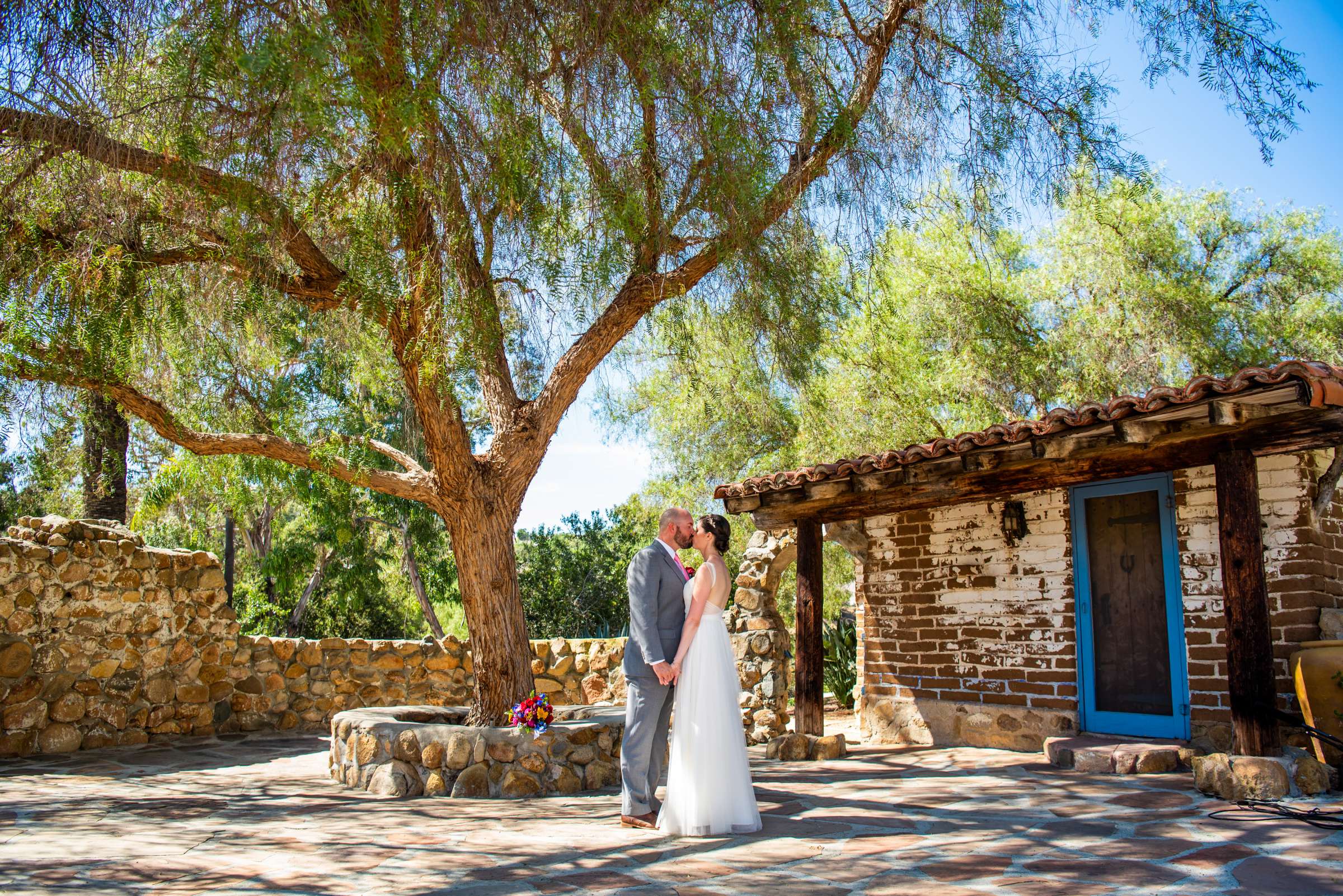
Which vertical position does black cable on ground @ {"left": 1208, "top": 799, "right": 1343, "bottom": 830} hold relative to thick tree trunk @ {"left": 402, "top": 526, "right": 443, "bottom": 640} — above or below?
below

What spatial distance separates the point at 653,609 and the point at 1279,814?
10.5ft

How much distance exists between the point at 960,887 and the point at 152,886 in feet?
9.81

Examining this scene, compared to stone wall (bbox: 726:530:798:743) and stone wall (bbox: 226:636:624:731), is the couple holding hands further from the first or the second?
stone wall (bbox: 726:530:798:743)

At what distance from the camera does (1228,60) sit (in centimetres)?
571

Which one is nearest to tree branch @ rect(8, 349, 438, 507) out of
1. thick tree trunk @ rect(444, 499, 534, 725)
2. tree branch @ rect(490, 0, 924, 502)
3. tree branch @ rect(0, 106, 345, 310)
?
thick tree trunk @ rect(444, 499, 534, 725)

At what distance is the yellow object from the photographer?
208 inches

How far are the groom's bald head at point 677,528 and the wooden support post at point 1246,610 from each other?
3.09 metres

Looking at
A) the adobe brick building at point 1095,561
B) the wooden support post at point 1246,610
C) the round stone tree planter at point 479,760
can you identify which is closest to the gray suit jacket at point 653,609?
the round stone tree planter at point 479,760

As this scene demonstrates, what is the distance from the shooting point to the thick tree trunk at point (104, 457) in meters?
7.52

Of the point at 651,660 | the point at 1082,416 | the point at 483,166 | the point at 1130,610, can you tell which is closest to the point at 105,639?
the point at 483,166

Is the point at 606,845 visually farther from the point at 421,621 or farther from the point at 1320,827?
the point at 421,621

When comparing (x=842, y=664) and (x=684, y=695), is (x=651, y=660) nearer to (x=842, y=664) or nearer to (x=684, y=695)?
(x=684, y=695)

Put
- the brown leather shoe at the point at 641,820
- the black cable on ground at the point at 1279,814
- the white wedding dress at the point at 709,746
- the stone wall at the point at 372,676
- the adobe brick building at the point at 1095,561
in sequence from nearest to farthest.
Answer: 1. the black cable on ground at the point at 1279,814
2. the white wedding dress at the point at 709,746
3. the brown leather shoe at the point at 641,820
4. the adobe brick building at the point at 1095,561
5. the stone wall at the point at 372,676

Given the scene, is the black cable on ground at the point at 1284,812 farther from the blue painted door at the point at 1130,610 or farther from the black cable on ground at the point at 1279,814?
the blue painted door at the point at 1130,610
